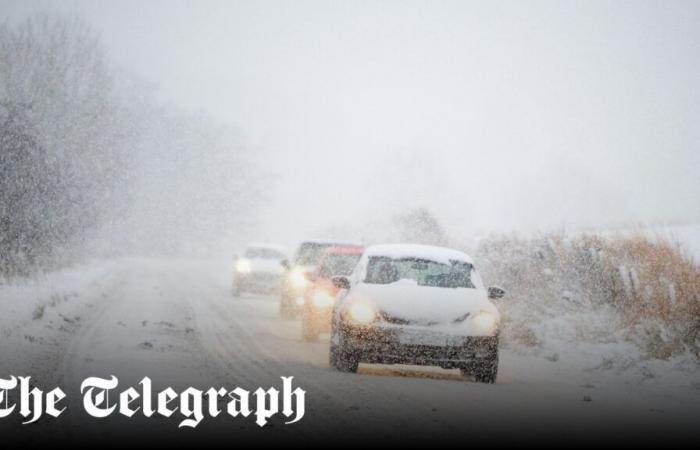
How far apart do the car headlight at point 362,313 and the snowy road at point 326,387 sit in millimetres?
686

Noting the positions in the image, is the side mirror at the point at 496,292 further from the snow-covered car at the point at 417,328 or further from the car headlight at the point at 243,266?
the car headlight at the point at 243,266

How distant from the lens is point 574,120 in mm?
194375

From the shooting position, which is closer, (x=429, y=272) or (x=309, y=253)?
(x=429, y=272)

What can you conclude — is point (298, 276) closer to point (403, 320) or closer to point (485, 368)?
point (403, 320)

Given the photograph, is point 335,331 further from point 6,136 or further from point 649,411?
point 6,136

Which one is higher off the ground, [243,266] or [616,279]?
[616,279]

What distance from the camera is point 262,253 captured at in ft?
95.7

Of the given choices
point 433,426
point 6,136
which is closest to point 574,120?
point 6,136

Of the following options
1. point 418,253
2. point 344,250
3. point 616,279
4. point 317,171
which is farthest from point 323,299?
point 317,171

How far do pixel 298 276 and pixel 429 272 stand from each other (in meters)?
8.82

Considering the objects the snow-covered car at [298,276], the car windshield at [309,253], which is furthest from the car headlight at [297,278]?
the car windshield at [309,253]

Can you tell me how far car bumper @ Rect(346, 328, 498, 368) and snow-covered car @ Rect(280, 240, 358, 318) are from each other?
32.2 ft

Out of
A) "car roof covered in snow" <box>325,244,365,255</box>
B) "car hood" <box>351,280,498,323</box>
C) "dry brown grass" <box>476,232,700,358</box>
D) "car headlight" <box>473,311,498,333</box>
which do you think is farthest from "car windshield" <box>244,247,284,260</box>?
"car headlight" <box>473,311,498,333</box>

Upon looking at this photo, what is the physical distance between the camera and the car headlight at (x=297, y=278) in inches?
810
